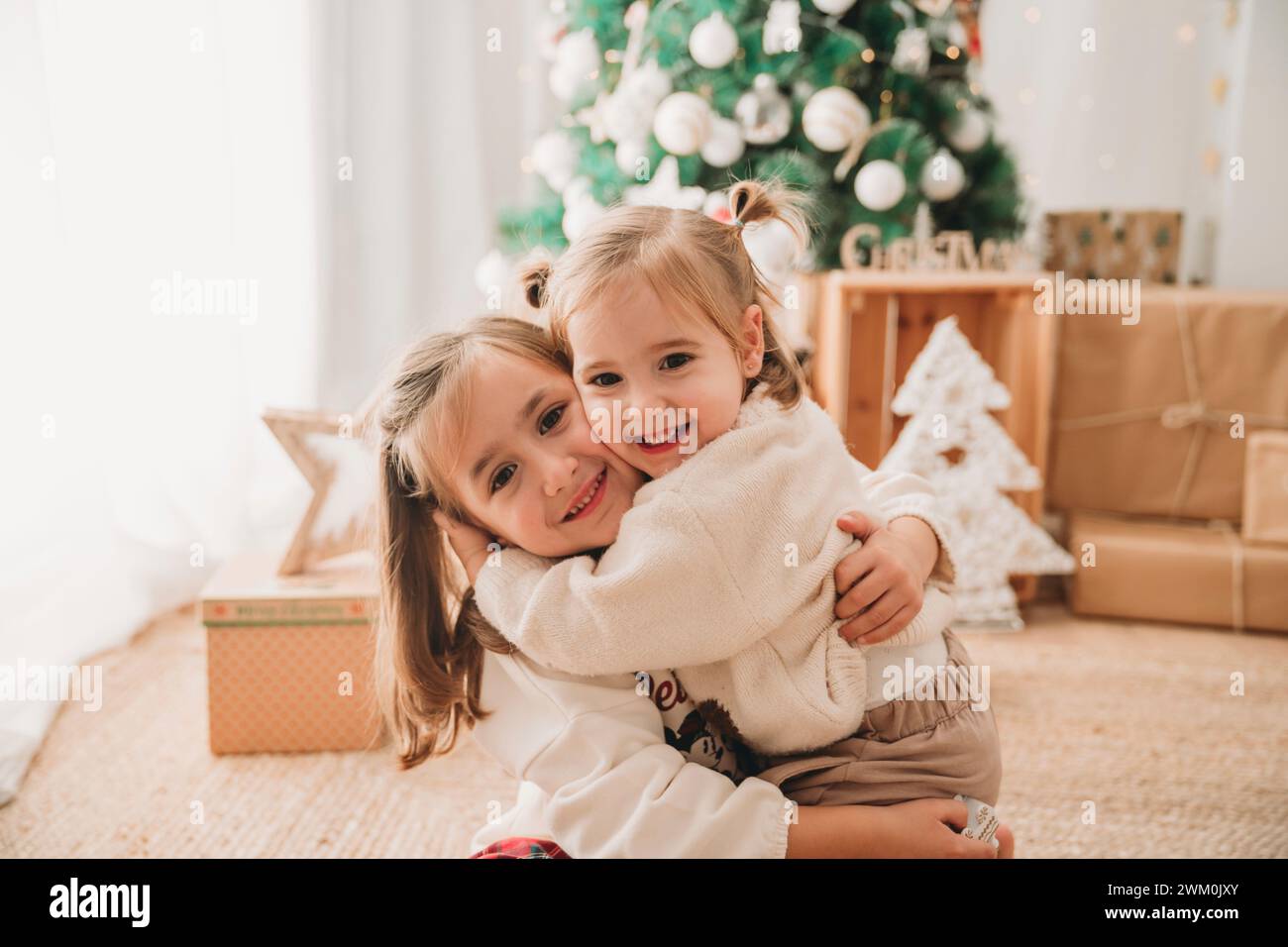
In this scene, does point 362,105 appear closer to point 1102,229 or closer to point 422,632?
point 1102,229

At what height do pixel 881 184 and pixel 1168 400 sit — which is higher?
pixel 881 184

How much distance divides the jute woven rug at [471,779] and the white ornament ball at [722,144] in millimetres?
1125

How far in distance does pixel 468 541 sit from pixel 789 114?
1.53m

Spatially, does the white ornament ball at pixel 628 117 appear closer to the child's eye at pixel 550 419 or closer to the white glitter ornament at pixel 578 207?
the white glitter ornament at pixel 578 207

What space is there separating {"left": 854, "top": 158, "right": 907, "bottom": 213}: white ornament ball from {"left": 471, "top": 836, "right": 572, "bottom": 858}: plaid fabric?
5.21 ft

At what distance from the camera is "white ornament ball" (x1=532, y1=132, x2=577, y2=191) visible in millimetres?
2361

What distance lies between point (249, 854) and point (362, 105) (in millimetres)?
1910

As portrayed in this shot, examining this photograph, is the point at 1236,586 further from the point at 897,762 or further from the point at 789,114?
the point at 897,762

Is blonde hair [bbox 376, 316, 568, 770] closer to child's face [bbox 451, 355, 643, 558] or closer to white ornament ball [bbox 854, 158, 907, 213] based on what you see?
child's face [bbox 451, 355, 643, 558]

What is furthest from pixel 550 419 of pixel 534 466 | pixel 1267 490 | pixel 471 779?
pixel 1267 490

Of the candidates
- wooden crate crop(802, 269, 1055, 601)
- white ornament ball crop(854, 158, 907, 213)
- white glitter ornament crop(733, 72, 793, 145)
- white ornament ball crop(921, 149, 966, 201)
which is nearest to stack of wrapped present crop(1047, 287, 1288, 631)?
wooden crate crop(802, 269, 1055, 601)

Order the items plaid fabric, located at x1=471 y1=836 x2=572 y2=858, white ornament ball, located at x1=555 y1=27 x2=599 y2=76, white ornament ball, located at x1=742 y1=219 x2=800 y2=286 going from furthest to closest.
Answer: white ornament ball, located at x1=555 y1=27 x2=599 y2=76 → white ornament ball, located at x1=742 y1=219 x2=800 y2=286 → plaid fabric, located at x1=471 y1=836 x2=572 y2=858

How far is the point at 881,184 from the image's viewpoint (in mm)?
2104

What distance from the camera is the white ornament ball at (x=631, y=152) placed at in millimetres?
2178
